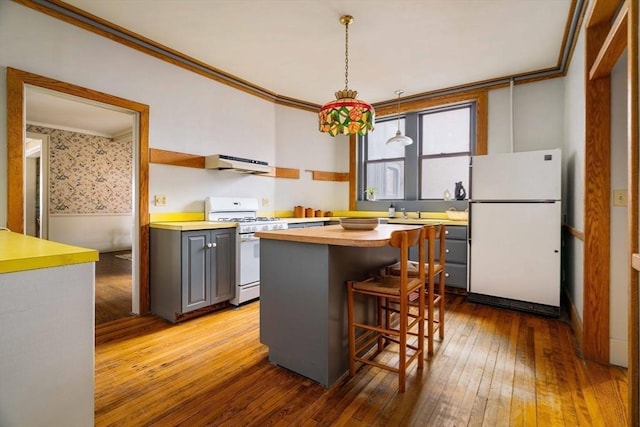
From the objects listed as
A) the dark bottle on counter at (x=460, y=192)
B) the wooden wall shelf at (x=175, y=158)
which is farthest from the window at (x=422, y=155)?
the wooden wall shelf at (x=175, y=158)

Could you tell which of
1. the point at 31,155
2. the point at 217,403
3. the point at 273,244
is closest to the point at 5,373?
the point at 217,403

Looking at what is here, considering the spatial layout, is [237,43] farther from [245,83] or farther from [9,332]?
[9,332]

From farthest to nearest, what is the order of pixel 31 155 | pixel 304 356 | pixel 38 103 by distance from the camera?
pixel 31 155 → pixel 38 103 → pixel 304 356

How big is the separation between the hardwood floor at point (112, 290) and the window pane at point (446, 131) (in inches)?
167

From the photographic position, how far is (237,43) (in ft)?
9.95

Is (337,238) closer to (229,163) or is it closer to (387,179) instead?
(229,163)

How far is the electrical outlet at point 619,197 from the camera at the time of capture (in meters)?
2.10

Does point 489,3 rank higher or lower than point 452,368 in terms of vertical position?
higher

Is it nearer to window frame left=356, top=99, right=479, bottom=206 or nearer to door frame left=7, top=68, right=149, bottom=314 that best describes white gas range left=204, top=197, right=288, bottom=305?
door frame left=7, top=68, right=149, bottom=314

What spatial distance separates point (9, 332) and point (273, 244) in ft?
4.48

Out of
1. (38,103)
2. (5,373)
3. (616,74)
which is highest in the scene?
(38,103)

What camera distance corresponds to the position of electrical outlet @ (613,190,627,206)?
210 cm

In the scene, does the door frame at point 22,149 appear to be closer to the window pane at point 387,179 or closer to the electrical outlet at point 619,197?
the window pane at point 387,179

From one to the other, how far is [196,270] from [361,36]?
264cm
